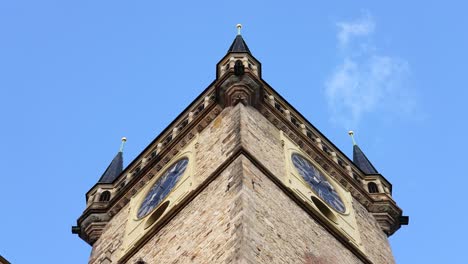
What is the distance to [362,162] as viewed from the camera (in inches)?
1053

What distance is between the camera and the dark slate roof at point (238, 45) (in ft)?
80.2

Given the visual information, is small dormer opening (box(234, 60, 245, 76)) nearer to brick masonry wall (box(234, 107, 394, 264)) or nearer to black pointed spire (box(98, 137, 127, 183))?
brick masonry wall (box(234, 107, 394, 264))

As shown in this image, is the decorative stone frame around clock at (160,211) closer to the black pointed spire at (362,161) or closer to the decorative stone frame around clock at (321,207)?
the decorative stone frame around clock at (321,207)

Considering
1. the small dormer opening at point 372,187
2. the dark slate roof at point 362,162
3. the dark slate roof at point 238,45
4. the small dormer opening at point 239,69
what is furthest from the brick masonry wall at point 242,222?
the dark slate roof at point 362,162

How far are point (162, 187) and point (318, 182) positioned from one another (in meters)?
3.34

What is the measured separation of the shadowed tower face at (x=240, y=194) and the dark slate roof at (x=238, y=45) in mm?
72

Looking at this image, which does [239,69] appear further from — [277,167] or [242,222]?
[242,222]

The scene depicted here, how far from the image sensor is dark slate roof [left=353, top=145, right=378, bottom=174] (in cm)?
2570

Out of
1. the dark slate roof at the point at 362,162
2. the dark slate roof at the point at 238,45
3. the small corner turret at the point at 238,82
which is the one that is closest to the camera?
the small corner turret at the point at 238,82

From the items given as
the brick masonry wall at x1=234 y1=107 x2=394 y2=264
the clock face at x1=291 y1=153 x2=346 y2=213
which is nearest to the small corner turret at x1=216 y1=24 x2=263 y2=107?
the brick masonry wall at x1=234 y1=107 x2=394 y2=264

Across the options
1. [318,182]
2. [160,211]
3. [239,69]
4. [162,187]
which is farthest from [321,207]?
[239,69]

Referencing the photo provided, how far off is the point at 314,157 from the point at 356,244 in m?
3.64

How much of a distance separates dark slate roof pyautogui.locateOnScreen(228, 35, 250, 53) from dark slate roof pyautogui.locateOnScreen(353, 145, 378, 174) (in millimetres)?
4404

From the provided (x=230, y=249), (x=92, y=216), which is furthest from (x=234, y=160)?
(x=92, y=216)
